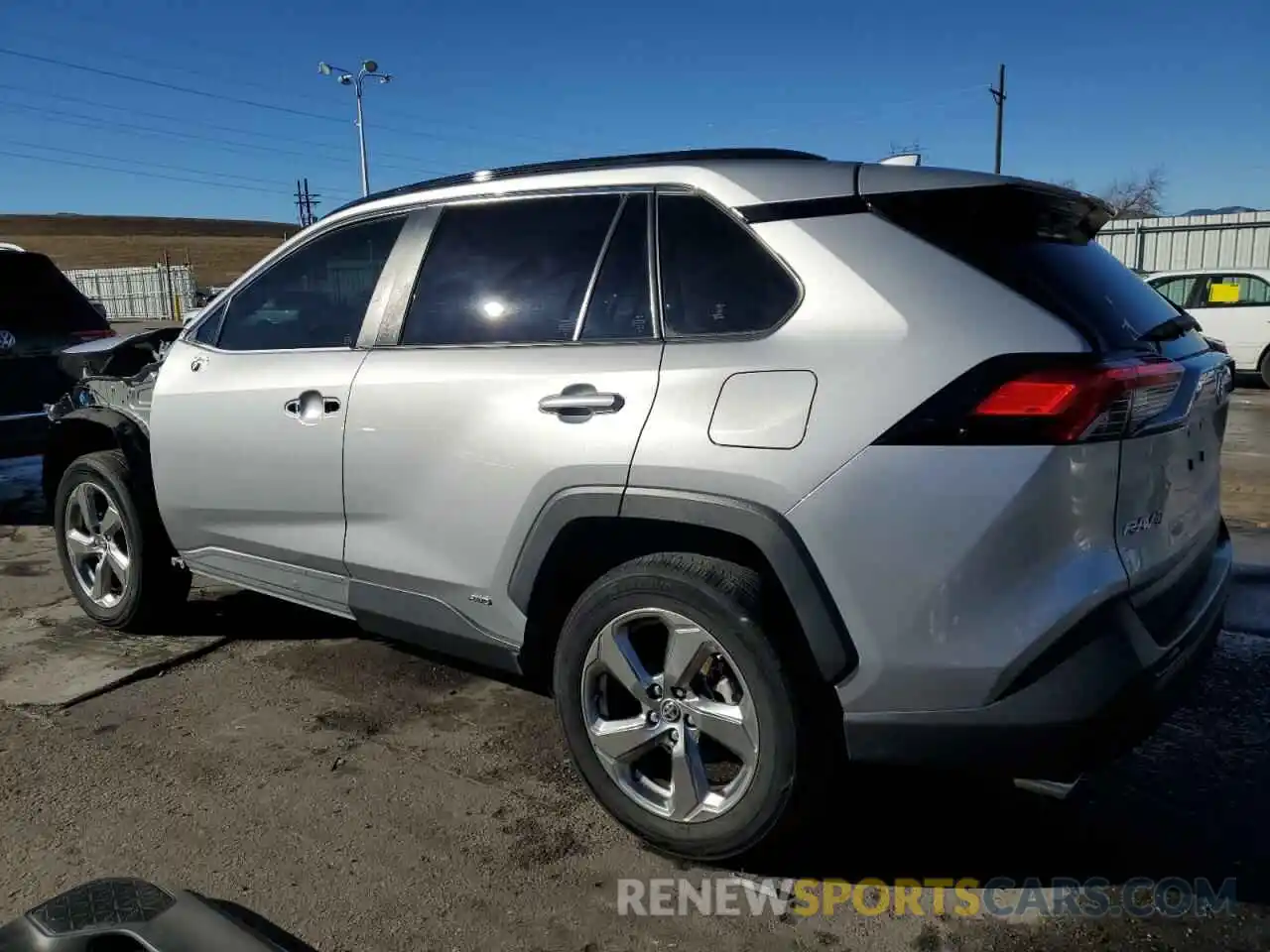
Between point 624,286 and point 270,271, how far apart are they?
1744 mm

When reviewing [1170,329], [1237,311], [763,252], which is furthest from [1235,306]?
[763,252]

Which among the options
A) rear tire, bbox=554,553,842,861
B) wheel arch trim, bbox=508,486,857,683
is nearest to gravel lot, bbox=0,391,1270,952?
rear tire, bbox=554,553,842,861

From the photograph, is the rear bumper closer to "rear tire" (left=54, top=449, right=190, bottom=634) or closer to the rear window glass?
"rear tire" (left=54, top=449, right=190, bottom=634)

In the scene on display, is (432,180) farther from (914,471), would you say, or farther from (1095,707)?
(1095,707)

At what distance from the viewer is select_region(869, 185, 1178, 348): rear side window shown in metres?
2.31

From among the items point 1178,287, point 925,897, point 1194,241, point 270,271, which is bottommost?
point 925,897

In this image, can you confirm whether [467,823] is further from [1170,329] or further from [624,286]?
[1170,329]

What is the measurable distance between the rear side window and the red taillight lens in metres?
0.12

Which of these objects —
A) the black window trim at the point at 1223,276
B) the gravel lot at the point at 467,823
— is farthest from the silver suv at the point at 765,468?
the black window trim at the point at 1223,276

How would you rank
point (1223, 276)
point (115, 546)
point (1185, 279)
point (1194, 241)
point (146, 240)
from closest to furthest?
point (115, 546), point (1223, 276), point (1185, 279), point (1194, 241), point (146, 240)

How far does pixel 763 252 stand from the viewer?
8.37 ft

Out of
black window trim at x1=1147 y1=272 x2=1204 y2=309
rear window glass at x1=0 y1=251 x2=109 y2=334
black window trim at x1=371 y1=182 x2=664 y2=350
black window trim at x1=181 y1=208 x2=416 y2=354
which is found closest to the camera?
black window trim at x1=371 y1=182 x2=664 y2=350

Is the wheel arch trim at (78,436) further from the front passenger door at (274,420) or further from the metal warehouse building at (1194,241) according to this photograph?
the metal warehouse building at (1194,241)

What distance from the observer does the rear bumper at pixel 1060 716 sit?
2.18 meters
